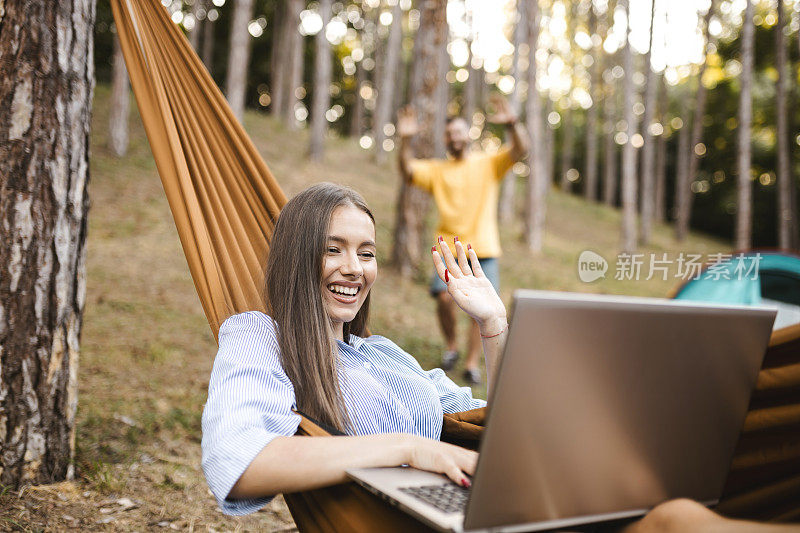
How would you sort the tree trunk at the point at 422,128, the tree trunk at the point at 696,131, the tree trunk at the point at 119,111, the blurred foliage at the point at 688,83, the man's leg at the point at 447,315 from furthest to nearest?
the blurred foliage at the point at 688,83, the tree trunk at the point at 696,131, the tree trunk at the point at 119,111, the tree trunk at the point at 422,128, the man's leg at the point at 447,315

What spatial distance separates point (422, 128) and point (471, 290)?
474cm

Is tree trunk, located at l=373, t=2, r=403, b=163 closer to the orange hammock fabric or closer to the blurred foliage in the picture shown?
the blurred foliage

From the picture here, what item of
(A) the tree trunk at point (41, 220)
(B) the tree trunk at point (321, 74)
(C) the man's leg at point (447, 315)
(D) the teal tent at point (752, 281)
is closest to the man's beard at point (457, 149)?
(C) the man's leg at point (447, 315)

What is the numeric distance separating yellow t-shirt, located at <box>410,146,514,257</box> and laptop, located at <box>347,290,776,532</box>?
2634mm

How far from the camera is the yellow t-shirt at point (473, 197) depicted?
3.67 m

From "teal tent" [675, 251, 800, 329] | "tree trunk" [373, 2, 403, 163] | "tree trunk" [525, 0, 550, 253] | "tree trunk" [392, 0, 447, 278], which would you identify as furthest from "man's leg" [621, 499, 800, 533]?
"tree trunk" [373, 2, 403, 163]

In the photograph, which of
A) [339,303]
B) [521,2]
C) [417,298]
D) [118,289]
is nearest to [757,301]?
[417,298]

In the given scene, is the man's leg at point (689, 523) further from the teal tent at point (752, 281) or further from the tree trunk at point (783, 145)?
the tree trunk at point (783, 145)

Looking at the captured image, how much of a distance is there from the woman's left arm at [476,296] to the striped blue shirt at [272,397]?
189mm

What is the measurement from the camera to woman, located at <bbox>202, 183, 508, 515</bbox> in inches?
38.8

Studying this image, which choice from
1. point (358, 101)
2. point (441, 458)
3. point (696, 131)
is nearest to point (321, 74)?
point (358, 101)

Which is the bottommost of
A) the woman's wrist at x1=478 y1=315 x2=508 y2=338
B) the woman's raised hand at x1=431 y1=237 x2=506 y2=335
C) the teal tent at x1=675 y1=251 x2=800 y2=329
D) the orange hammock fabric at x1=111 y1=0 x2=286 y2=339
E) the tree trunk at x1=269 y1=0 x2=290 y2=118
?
the teal tent at x1=675 y1=251 x2=800 y2=329

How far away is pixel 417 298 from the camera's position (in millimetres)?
5809

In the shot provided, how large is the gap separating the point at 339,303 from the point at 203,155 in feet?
2.49
